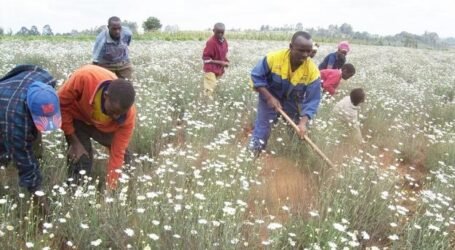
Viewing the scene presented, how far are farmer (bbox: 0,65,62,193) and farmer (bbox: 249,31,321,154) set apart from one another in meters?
2.57

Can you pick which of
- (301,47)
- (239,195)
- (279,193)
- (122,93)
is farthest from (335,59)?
(122,93)

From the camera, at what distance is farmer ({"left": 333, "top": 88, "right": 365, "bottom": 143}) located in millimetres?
6702

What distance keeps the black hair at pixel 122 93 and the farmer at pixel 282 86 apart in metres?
2.11

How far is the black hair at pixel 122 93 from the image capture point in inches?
135

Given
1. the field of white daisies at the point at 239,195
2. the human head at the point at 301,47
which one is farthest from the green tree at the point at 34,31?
the human head at the point at 301,47

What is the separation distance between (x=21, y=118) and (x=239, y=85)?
5899mm

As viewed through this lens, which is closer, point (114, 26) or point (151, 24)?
point (114, 26)

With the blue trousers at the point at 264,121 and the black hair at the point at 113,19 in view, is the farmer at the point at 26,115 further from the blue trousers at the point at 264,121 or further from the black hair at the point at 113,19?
the black hair at the point at 113,19

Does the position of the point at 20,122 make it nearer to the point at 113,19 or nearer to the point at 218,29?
the point at 113,19

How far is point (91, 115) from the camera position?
13.4ft

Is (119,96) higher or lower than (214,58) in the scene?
higher

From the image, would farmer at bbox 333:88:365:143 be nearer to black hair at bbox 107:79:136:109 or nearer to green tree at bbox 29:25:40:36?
black hair at bbox 107:79:136:109

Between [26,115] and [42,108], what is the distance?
20 centimetres

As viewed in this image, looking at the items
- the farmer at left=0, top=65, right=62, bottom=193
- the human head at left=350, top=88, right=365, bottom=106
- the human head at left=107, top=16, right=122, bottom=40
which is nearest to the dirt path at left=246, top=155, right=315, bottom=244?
the farmer at left=0, top=65, right=62, bottom=193
